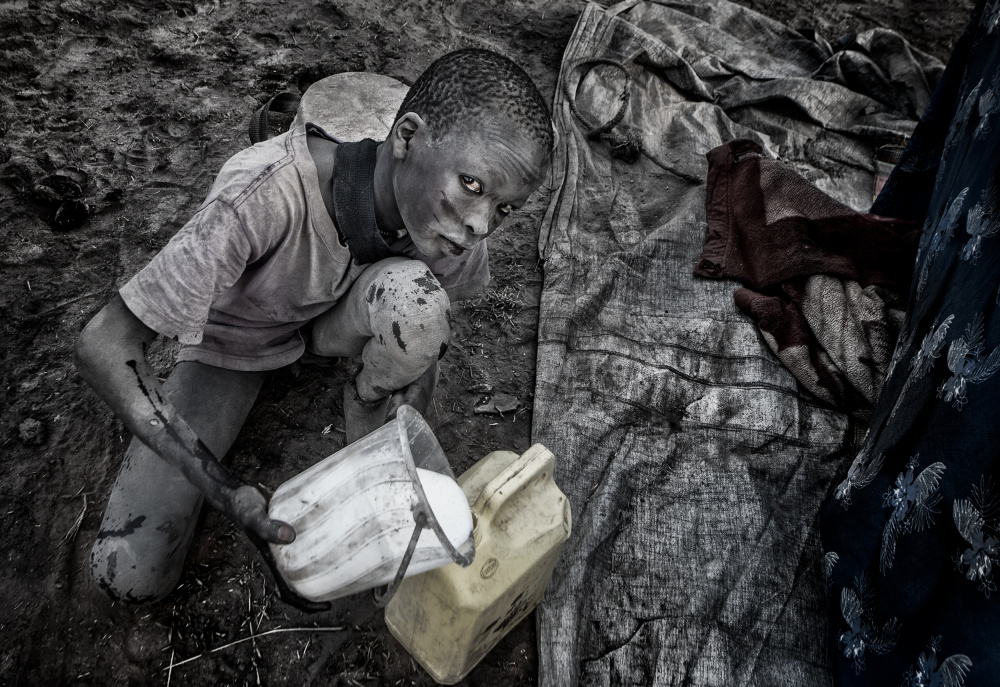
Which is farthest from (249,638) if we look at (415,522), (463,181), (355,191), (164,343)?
(463,181)

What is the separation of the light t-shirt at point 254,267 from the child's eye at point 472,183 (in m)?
0.33

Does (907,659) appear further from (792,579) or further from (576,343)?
(576,343)

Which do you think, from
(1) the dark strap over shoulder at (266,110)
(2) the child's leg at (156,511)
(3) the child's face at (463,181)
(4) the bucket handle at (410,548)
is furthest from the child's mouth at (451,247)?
(1) the dark strap over shoulder at (266,110)

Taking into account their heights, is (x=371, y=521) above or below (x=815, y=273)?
above

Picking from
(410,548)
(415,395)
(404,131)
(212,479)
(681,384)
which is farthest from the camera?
(681,384)

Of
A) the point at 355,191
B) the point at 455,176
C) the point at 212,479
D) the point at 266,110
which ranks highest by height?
the point at 455,176

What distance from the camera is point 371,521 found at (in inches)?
44.9

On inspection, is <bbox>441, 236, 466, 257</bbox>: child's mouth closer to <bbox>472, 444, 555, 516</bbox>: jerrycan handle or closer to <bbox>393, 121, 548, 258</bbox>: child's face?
<bbox>393, 121, 548, 258</bbox>: child's face

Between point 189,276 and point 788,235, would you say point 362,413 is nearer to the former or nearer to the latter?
point 189,276

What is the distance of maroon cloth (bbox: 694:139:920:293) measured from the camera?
2.39 m

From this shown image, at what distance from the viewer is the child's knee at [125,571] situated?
60.4 inches

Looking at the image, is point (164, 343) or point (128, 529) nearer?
point (128, 529)

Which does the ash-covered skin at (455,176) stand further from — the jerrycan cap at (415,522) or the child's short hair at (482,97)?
the jerrycan cap at (415,522)

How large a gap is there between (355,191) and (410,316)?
32cm
